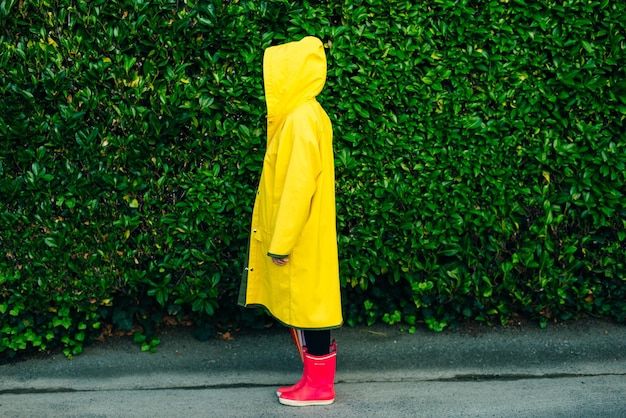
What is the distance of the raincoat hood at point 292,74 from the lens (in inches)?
159

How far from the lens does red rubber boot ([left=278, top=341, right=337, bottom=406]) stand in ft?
14.4

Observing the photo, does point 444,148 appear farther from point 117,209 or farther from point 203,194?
point 117,209

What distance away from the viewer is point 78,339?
4.94 metres

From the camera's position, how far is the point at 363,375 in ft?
15.9

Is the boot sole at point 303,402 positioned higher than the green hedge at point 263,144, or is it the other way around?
the green hedge at point 263,144

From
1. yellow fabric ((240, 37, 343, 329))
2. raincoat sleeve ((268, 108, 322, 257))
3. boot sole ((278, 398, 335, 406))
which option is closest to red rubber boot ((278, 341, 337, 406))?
boot sole ((278, 398, 335, 406))

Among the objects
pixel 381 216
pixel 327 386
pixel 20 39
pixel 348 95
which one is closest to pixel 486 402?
pixel 327 386

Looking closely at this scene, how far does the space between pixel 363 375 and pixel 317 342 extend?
0.64m

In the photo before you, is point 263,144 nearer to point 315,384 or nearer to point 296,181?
point 296,181

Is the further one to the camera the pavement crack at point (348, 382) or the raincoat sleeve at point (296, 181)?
the pavement crack at point (348, 382)

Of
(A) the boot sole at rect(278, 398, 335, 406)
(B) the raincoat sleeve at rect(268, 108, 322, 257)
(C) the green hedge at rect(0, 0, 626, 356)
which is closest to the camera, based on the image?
(B) the raincoat sleeve at rect(268, 108, 322, 257)

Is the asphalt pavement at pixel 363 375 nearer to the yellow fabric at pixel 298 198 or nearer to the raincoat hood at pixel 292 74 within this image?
the yellow fabric at pixel 298 198

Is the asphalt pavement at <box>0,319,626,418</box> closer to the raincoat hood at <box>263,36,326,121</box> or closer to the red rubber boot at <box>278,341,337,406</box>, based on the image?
the red rubber boot at <box>278,341,337,406</box>

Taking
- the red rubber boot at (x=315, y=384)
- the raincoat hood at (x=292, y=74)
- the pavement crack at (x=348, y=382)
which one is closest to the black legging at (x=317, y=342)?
the red rubber boot at (x=315, y=384)
